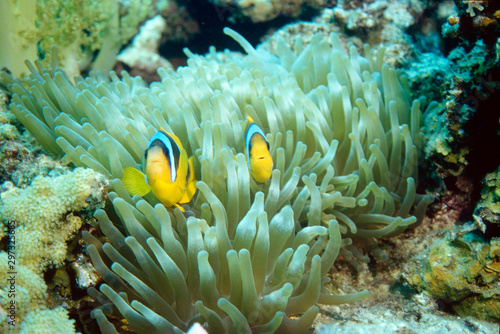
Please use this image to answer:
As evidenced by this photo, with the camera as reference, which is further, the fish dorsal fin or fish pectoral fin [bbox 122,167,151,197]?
fish pectoral fin [bbox 122,167,151,197]

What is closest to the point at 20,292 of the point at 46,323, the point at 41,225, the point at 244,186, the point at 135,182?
the point at 46,323

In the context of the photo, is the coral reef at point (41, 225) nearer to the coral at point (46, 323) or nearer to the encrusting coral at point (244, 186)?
the coral at point (46, 323)

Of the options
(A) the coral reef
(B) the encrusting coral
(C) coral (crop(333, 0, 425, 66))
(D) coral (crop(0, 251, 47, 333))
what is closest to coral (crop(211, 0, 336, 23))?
(C) coral (crop(333, 0, 425, 66))

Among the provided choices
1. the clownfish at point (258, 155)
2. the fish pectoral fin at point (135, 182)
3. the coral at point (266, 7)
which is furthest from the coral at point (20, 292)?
the coral at point (266, 7)

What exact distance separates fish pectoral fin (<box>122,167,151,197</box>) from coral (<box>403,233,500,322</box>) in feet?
5.08

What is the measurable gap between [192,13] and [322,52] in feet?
9.62

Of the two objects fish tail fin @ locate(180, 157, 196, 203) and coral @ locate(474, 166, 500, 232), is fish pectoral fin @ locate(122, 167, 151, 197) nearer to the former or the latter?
fish tail fin @ locate(180, 157, 196, 203)

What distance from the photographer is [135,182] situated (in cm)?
184

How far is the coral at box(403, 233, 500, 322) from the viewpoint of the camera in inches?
68.1

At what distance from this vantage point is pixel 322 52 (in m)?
2.89

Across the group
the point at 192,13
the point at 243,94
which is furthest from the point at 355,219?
the point at 192,13

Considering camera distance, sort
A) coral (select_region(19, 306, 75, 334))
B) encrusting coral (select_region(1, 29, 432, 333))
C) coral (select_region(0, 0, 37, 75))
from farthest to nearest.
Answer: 1. coral (select_region(0, 0, 37, 75))
2. encrusting coral (select_region(1, 29, 432, 333))
3. coral (select_region(19, 306, 75, 334))

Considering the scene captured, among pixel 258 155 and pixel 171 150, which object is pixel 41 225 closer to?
pixel 171 150

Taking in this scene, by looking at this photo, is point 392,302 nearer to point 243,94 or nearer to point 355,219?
point 355,219
